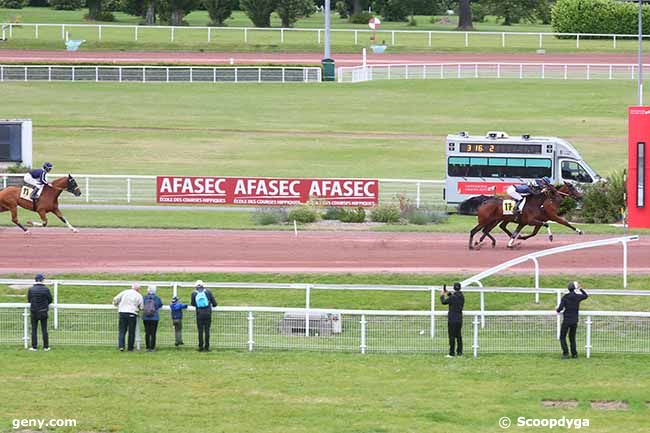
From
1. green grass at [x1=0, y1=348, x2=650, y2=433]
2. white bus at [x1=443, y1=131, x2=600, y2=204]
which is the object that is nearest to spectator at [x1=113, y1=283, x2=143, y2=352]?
green grass at [x1=0, y1=348, x2=650, y2=433]

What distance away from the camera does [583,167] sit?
35719 mm

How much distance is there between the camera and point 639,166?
79.7 ft

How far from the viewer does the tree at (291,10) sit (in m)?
78.4

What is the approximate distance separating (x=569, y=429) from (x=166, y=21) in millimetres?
68637

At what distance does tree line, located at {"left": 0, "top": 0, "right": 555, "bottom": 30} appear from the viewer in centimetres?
7912

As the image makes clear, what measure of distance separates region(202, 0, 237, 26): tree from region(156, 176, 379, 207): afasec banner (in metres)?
45.1

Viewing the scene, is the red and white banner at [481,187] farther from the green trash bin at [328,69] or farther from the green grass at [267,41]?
the green grass at [267,41]

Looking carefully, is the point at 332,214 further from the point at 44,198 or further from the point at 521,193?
the point at 44,198

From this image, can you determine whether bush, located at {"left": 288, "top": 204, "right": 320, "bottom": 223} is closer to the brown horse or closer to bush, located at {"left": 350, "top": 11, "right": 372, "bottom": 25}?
the brown horse

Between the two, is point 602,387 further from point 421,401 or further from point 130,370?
point 130,370

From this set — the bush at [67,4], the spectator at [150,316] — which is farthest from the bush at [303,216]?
the bush at [67,4]

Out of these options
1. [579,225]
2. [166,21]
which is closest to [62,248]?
[579,225]

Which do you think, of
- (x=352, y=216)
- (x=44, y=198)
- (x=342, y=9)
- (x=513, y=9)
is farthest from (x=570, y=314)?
(x=342, y=9)

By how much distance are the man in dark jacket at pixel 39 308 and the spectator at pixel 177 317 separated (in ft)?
6.09
